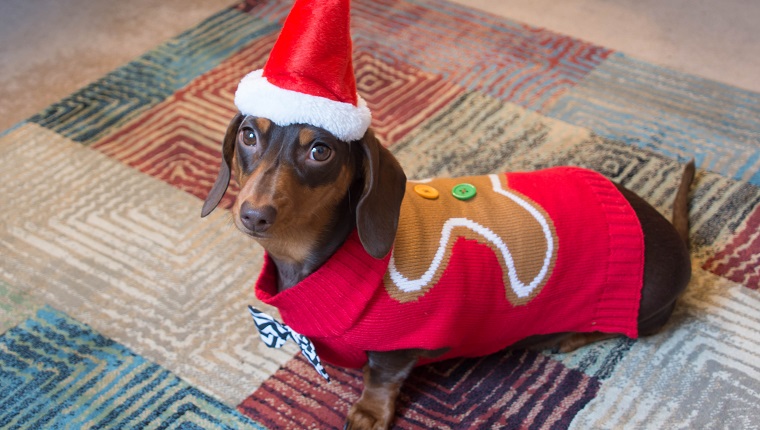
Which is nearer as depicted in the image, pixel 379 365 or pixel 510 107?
pixel 379 365

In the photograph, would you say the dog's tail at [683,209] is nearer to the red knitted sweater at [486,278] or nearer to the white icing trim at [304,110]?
the red knitted sweater at [486,278]

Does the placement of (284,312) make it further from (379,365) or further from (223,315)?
(223,315)

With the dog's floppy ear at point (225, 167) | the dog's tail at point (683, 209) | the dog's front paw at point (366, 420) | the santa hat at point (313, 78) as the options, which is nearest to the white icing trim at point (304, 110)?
the santa hat at point (313, 78)

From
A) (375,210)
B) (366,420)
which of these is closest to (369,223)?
(375,210)

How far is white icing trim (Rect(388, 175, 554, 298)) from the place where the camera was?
1.53m

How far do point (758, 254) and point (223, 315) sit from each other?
143 cm

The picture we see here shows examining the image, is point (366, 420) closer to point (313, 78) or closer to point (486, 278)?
point (486, 278)

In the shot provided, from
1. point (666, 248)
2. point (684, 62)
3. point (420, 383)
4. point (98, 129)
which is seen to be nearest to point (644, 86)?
point (684, 62)

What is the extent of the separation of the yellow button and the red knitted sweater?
22 mm

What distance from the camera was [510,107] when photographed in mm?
2693

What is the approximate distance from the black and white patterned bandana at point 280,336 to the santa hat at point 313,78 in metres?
0.47

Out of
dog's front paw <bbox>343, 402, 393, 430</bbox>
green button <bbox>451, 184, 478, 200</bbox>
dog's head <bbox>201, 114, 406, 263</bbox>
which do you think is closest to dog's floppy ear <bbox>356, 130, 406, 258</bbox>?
dog's head <bbox>201, 114, 406, 263</bbox>

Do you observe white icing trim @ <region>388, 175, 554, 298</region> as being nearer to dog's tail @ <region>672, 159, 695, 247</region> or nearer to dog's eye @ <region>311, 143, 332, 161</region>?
dog's eye @ <region>311, 143, 332, 161</region>

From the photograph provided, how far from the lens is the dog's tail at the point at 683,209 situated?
205 cm
